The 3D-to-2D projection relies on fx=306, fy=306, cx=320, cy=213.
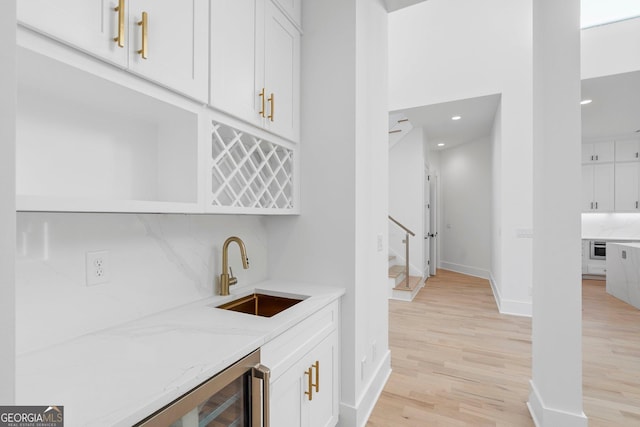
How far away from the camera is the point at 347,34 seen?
1803 millimetres

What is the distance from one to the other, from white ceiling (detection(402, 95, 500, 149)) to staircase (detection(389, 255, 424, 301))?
260cm

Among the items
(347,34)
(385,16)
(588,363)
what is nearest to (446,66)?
(385,16)

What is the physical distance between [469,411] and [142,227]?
223cm

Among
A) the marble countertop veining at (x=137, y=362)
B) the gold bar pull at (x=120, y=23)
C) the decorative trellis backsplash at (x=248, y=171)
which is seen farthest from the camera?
the decorative trellis backsplash at (x=248, y=171)

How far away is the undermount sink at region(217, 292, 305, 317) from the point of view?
1735mm

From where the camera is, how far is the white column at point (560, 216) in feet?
5.53

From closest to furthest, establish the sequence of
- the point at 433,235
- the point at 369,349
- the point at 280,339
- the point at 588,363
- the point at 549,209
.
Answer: the point at 280,339 < the point at 549,209 < the point at 369,349 < the point at 588,363 < the point at 433,235

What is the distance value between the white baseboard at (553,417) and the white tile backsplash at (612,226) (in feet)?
19.7

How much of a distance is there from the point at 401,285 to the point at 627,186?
4942 millimetres

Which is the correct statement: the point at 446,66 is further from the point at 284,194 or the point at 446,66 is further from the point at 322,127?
the point at 284,194

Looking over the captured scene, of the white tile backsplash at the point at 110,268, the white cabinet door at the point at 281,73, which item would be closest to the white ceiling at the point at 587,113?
the white cabinet door at the point at 281,73

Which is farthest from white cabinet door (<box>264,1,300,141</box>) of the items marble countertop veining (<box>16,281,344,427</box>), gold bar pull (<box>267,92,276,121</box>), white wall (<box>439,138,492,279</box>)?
white wall (<box>439,138,492,279</box>)

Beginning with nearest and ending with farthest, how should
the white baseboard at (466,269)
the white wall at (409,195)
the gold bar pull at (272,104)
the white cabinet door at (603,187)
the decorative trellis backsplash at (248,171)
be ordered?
the decorative trellis backsplash at (248,171) < the gold bar pull at (272,104) < the white wall at (409,195) < the white cabinet door at (603,187) < the white baseboard at (466,269)

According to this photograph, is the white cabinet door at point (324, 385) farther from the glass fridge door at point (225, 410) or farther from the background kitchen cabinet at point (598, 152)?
the background kitchen cabinet at point (598, 152)
